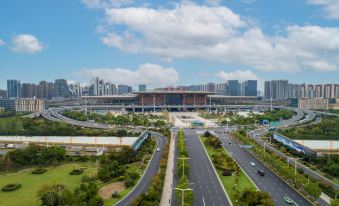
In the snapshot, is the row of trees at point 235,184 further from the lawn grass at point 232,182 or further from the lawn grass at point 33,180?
the lawn grass at point 33,180

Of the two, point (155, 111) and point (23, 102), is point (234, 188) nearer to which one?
point (155, 111)

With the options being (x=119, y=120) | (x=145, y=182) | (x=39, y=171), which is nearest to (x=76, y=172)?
(x=39, y=171)

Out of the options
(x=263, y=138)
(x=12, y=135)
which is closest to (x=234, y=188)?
(x=263, y=138)

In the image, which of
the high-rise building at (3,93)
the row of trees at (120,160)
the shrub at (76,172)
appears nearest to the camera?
the row of trees at (120,160)

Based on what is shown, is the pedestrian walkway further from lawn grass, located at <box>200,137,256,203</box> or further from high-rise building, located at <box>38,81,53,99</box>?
high-rise building, located at <box>38,81,53,99</box>

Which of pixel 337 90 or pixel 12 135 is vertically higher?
pixel 337 90

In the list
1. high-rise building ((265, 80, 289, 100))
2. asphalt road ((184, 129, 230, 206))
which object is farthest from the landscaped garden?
high-rise building ((265, 80, 289, 100))

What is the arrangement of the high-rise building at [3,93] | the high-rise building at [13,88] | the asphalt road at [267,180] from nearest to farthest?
1. the asphalt road at [267,180]
2. the high-rise building at [3,93]
3. the high-rise building at [13,88]

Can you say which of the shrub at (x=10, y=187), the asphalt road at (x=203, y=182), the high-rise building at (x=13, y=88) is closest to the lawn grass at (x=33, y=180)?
the shrub at (x=10, y=187)
